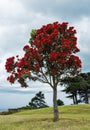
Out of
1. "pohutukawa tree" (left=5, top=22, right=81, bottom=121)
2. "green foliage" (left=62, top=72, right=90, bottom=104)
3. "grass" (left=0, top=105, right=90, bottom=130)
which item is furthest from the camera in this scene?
"green foliage" (left=62, top=72, right=90, bottom=104)

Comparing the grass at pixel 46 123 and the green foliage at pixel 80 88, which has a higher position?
the green foliage at pixel 80 88

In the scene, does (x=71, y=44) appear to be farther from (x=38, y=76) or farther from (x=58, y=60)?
(x=38, y=76)

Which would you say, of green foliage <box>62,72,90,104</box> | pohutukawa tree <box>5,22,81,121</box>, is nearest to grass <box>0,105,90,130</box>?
pohutukawa tree <box>5,22,81,121</box>

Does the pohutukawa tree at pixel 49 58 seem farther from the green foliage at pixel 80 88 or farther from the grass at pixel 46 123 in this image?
the green foliage at pixel 80 88

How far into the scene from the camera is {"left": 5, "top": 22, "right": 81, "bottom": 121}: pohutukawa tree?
40.8m

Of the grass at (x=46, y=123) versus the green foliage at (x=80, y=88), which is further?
the green foliage at (x=80, y=88)

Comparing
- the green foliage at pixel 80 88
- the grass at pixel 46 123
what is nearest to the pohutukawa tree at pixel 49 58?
the grass at pixel 46 123

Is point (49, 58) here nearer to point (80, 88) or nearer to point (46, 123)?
point (46, 123)

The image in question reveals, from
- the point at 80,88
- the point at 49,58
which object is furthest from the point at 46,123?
the point at 80,88

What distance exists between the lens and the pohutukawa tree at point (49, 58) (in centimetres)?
4084

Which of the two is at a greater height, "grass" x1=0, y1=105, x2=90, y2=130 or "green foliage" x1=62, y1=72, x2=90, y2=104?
"green foliage" x1=62, y1=72, x2=90, y2=104

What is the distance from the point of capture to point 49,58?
40.5m

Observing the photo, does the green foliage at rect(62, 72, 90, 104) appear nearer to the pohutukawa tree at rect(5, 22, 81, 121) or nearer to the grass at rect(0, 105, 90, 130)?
the grass at rect(0, 105, 90, 130)

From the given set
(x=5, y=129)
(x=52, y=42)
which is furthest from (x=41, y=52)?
(x=5, y=129)
